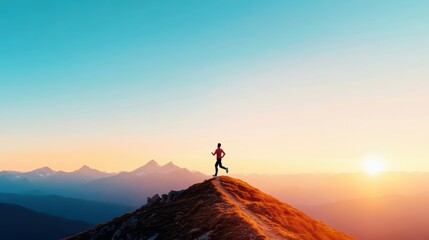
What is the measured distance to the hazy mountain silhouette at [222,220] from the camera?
36875 mm

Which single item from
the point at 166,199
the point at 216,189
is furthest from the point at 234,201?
the point at 166,199

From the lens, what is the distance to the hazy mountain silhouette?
3688 cm

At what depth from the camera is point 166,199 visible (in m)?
70.2

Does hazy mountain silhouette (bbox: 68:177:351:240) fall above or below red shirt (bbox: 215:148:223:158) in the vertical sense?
below

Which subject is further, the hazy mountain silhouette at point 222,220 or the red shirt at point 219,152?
the red shirt at point 219,152

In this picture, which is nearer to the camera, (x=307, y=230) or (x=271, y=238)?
(x=271, y=238)

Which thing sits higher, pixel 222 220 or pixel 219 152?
pixel 219 152

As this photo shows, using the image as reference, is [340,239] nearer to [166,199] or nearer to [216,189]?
[216,189]

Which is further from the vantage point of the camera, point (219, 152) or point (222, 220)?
point (219, 152)

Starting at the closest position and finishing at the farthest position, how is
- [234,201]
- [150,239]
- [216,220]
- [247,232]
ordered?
1. [247,232]
2. [216,220]
3. [150,239]
4. [234,201]

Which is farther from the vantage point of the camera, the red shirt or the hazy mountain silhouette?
the red shirt

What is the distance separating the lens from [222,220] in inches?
1538

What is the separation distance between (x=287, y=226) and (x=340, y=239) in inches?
316

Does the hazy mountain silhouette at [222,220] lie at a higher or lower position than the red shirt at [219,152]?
lower
